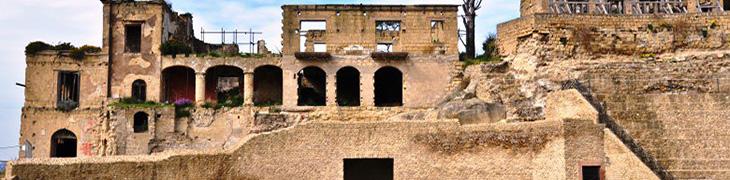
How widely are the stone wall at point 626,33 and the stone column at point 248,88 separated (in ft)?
41.5

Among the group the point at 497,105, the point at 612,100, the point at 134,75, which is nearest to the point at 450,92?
the point at 497,105

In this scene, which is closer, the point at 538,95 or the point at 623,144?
the point at 623,144

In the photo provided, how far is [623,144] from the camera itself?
2267cm

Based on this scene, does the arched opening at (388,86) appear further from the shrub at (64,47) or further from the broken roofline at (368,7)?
the shrub at (64,47)

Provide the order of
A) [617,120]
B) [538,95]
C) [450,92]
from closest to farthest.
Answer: [617,120]
[538,95]
[450,92]

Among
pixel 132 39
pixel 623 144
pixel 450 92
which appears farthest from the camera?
pixel 132 39

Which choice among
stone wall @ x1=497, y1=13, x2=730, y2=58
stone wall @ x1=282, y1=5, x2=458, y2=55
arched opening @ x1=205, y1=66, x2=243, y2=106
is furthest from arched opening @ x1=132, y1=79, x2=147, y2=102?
stone wall @ x1=497, y1=13, x2=730, y2=58

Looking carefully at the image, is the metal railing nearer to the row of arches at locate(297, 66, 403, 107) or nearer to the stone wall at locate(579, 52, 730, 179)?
the stone wall at locate(579, 52, 730, 179)

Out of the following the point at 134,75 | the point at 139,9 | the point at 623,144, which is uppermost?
the point at 139,9

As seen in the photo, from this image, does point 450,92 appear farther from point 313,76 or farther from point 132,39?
point 132,39

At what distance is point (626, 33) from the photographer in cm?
3253

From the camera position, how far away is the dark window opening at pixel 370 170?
2639 centimetres

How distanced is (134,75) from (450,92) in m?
14.6

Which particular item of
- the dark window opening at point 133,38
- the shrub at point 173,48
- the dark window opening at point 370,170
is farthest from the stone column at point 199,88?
the dark window opening at point 370,170
